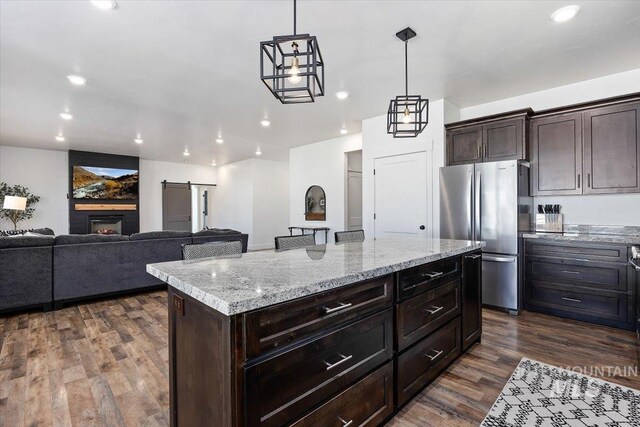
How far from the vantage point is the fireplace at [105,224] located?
8031mm

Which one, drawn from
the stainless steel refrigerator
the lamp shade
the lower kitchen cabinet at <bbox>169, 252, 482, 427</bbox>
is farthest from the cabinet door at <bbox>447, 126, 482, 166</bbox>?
the lamp shade

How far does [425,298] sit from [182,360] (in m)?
1.42

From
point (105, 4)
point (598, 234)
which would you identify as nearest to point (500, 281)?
point (598, 234)

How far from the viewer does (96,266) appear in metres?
4.05

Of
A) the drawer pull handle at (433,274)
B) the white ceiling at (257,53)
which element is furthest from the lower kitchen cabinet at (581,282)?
the drawer pull handle at (433,274)

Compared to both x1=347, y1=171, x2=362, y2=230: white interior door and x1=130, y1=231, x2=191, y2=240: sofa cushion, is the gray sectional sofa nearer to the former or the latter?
x1=130, y1=231, x2=191, y2=240: sofa cushion

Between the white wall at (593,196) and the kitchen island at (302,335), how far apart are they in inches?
113

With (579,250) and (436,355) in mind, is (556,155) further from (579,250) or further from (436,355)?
(436,355)

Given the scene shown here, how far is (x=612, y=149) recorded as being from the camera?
3350 mm

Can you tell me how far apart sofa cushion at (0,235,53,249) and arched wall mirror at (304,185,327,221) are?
4.44 m

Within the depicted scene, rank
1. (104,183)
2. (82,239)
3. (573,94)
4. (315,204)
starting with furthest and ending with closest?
(104,183), (315,204), (82,239), (573,94)

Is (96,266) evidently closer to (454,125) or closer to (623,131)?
(454,125)

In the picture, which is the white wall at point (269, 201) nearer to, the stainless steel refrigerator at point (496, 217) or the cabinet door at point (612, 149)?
the stainless steel refrigerator at point (496, 217)

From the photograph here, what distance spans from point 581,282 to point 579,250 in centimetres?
34
